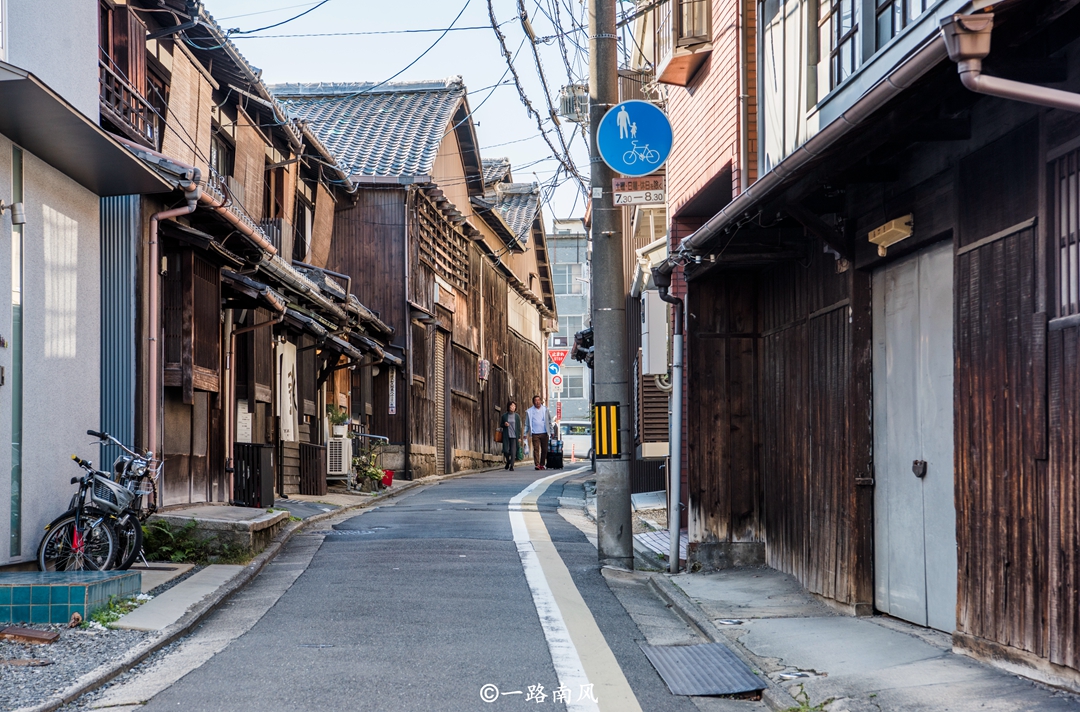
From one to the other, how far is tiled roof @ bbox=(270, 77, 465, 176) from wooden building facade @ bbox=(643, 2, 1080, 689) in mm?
19625

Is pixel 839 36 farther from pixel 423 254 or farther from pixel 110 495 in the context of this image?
pixel 423 254

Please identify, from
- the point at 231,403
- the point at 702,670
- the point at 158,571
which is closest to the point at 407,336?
the point at 231,403

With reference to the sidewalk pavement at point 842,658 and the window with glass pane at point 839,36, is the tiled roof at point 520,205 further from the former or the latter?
the sidewalk pavement at point 842,658

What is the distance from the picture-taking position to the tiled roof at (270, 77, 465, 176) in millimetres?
30098

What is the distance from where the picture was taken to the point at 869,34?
8133mm

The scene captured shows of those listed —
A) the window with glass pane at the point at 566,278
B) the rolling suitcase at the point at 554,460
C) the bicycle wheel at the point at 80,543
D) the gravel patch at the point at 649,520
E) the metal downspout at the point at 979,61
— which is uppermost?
the window with glass pane at the point at 566,278

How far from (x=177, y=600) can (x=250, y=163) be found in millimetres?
12060

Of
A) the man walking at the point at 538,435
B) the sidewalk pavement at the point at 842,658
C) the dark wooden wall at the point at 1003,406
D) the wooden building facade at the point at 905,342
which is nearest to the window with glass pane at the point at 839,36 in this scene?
the wooden building facade at the point at 905,342

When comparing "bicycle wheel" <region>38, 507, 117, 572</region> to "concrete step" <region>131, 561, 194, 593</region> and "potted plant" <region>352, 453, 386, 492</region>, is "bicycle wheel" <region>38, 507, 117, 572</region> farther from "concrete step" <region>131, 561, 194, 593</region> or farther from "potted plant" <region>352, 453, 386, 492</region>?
"potted plant" <region>352, 453, 386, 492</region>

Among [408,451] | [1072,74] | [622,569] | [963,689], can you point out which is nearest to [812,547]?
[622,569]

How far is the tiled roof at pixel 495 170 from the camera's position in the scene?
137ft

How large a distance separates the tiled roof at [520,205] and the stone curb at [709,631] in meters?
38.7

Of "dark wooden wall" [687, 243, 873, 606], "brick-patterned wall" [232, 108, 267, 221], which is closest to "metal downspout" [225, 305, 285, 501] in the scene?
"brick-patterned wall" [232, 108, 267, 221]

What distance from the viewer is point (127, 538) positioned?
9.82 metres
